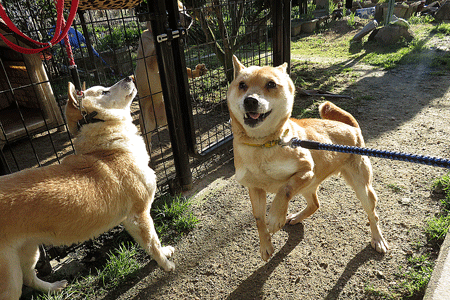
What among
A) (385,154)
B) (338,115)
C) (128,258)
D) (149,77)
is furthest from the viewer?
(149,77)

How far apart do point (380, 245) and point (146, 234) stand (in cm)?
197

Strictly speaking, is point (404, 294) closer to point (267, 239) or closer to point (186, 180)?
point (267, 239)

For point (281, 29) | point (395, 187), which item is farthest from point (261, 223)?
point (281, 29)

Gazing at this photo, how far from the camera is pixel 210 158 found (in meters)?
3.95

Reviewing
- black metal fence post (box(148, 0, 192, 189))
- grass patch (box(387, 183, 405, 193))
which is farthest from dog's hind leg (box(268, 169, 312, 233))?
grass patch (box(387, 183, 405, 193))

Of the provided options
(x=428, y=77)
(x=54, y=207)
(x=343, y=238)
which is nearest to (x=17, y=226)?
(x=54, y=207)

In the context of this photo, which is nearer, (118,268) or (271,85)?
(271,85)

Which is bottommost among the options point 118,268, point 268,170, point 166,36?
point 118,268

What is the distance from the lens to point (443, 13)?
1103 centimetres

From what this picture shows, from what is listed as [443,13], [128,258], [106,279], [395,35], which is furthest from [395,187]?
[443,13]

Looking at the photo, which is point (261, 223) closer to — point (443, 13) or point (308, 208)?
point (308, 208)

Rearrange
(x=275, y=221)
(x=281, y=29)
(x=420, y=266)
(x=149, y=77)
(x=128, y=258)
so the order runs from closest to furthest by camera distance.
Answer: (x=275, y=221), (x=420, y=266), (x=128, y=258), (x=149, y=77), (x=281, y=29)

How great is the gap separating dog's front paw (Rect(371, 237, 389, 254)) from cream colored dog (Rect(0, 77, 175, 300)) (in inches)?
69.5

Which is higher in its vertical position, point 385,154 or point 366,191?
point 385,154
